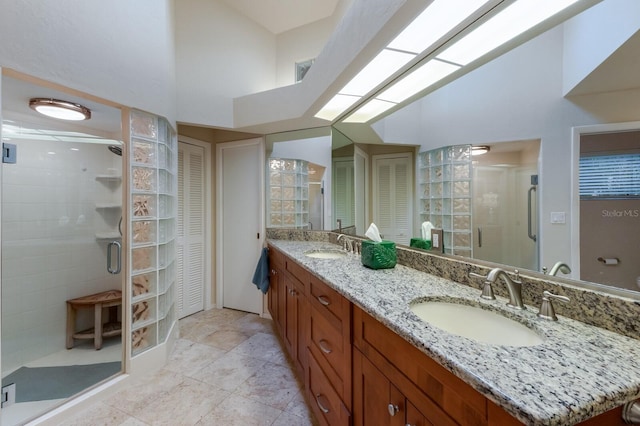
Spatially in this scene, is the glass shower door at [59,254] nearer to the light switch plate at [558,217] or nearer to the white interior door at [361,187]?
the white interior door at [361,187]

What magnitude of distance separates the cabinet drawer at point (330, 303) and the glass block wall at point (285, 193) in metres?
1.43

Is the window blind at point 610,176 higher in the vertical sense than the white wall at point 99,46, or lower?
lower

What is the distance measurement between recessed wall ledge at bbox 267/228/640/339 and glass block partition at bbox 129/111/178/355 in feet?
6.44

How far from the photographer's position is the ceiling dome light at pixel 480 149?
3.74 feet

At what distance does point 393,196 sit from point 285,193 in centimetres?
157

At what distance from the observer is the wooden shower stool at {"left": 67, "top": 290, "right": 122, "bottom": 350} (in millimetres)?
2049

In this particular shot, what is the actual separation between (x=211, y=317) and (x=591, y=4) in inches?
139

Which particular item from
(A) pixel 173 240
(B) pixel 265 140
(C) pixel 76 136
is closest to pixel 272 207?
(B) pixel 265 140

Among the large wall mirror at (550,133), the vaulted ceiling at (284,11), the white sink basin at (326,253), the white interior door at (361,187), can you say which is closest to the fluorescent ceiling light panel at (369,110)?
the white interior door at (361,187)

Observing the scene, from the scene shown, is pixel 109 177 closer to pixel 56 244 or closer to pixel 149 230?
pixel 149 230

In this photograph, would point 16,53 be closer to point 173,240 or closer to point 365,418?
point 173,240

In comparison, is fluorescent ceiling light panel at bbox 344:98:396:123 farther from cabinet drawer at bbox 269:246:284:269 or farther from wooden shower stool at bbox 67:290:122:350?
wooden shower stool at bbox 67:290:122:350

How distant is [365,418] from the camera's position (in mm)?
958

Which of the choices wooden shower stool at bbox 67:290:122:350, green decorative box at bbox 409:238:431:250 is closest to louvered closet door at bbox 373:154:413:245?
green decorative box at bbox 409:238:431:250
